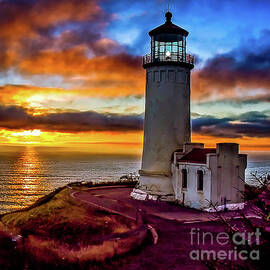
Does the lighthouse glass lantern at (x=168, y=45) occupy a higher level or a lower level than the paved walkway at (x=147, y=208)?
higher

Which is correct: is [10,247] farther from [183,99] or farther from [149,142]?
[183,99]

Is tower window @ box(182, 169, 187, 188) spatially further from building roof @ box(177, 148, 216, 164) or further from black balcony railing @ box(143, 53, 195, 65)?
black balcony railing @ box(143, 53, 195, 65)

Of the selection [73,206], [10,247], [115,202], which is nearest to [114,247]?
[10,247]

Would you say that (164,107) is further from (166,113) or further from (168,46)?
(168,46)

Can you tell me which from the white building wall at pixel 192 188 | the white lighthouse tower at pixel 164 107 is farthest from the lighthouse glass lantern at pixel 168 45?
the white building wall at pixel 192 188

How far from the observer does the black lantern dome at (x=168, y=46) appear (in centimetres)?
2639

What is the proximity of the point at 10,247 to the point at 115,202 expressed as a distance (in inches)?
353

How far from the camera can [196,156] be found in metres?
24.6

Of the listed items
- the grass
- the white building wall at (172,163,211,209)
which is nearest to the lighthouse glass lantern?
the white building wall at (172,163,211,209)

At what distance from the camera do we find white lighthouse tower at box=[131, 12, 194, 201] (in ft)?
86.3

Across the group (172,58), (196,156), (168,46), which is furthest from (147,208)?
(168,46)

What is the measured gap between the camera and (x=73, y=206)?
67.1 ft

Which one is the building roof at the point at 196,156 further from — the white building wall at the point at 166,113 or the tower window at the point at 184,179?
→ the white building wall at the point at 166,113

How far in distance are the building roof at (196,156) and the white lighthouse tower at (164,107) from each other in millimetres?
1401
